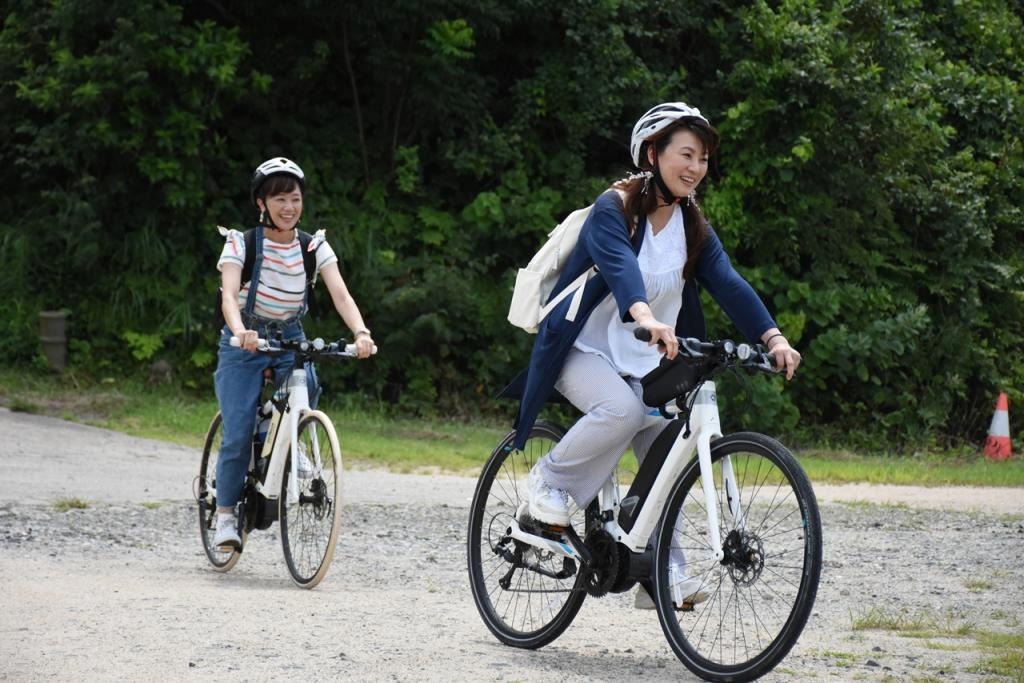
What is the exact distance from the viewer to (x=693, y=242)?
5.22 metres

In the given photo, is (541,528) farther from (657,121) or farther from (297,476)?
(297,476)

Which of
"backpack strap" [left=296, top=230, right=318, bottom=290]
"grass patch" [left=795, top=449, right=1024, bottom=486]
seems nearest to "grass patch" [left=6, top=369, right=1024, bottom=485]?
"grass patch" [left=795, top=449, right=1024, bottom=486]

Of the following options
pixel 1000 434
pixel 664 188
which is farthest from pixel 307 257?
pixel 1000 434

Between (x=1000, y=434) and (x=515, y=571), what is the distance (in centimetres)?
1221

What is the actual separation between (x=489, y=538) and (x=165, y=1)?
1166 cm

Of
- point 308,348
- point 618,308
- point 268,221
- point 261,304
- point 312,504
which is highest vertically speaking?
point 268,221

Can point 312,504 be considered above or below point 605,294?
below

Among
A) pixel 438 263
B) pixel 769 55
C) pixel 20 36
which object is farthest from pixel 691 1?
pixel 20 36

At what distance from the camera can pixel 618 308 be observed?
16.6 feet

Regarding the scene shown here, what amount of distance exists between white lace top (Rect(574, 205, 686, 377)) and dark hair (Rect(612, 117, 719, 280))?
3 cm

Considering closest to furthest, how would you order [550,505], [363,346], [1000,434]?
1. [550,505]
2. [363,346]
3. [1000,434]

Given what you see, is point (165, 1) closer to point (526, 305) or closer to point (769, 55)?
point (769, 55)

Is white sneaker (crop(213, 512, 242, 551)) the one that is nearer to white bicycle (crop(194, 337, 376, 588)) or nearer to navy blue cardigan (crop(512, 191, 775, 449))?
white bicycle (crop(194, 337, 376, 588))

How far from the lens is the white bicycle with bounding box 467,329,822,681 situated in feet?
14.9
